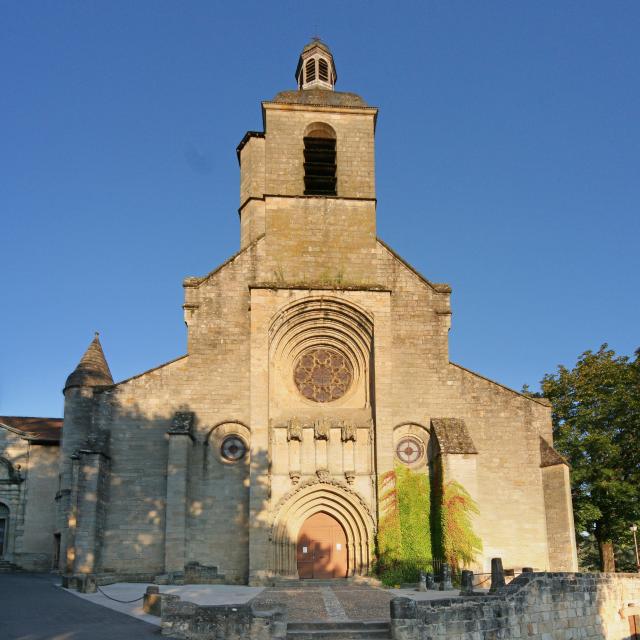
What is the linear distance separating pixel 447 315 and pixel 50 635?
15.9 metres

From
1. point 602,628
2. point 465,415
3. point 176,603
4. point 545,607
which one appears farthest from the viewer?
point 465,415

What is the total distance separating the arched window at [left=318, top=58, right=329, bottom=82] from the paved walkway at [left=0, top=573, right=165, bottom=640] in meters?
22.3

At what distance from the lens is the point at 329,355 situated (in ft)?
83.4

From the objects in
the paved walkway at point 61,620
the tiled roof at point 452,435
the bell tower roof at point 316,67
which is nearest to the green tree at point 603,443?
the tiled roof at point 452,435

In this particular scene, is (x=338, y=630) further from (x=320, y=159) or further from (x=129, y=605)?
(x=320, y=159)

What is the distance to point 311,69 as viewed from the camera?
31.6m

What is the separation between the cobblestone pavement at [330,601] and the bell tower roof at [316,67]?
20092 millimetres

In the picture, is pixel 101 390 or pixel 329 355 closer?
pixel 101 390

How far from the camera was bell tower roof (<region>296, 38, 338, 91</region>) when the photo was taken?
31.4 metres

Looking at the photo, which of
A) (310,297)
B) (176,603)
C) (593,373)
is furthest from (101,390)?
(593,373)

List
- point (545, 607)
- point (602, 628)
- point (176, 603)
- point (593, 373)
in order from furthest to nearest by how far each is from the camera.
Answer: point (593, 373) < point (602, 628) < point (545, 607) < point (176, 603)

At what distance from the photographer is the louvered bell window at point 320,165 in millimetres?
27750

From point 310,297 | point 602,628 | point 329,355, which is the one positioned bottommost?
point 602,628

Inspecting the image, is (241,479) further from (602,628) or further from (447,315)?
(602,628)
